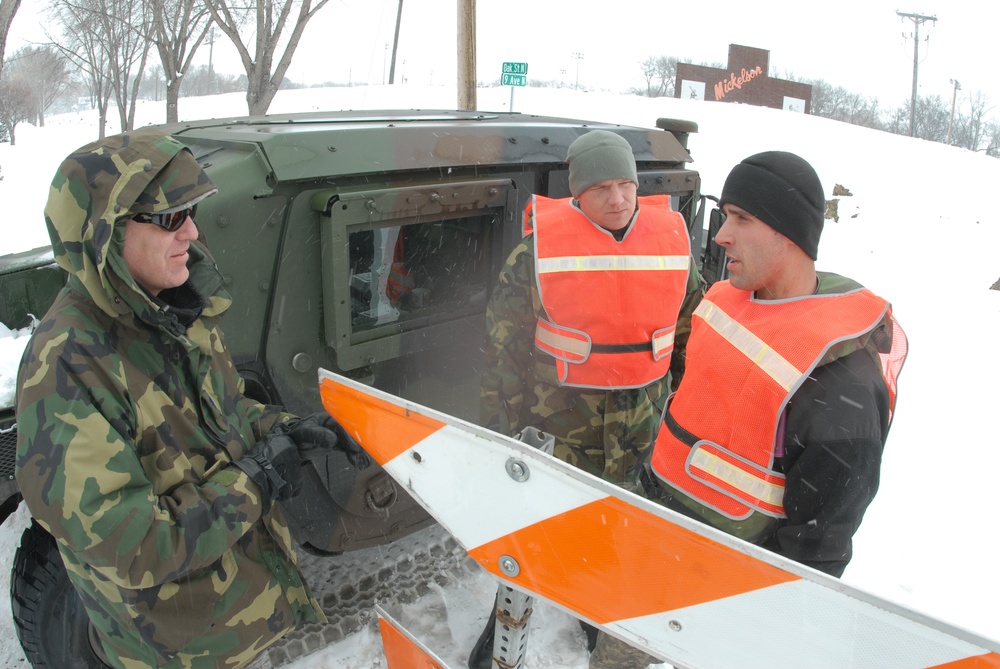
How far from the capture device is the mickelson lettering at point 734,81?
22.0 metres

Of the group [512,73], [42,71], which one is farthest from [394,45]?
[512,73]

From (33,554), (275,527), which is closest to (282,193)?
(275,527)

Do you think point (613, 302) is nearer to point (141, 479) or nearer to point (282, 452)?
point (282, 452)

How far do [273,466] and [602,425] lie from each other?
1.32 m

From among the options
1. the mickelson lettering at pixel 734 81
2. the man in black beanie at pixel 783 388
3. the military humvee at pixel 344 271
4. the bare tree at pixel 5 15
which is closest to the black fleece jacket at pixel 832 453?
the man in black beanie at pixel 783 388

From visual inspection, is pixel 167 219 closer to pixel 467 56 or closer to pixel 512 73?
pixel 467 56

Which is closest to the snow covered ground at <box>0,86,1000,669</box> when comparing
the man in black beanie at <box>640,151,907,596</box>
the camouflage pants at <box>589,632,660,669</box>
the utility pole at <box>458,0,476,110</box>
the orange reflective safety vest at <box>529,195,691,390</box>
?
the camouflage pants at <box>589,632,660,669</box>

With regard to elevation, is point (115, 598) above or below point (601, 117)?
below

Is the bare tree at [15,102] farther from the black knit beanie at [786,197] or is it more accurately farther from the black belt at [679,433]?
the black knit beanie at [786,197]

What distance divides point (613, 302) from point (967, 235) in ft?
43.4

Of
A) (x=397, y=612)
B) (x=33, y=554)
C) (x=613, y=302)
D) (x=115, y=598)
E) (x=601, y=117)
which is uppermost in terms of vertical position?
(x=601, y=117)

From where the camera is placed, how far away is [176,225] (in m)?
1.67

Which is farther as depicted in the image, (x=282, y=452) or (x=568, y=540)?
(x=282, y=452)

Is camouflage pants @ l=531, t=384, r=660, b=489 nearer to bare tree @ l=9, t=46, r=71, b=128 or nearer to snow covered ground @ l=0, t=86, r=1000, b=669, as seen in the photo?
snow covered ground @ l=0, t=86, r=1000, b=669
